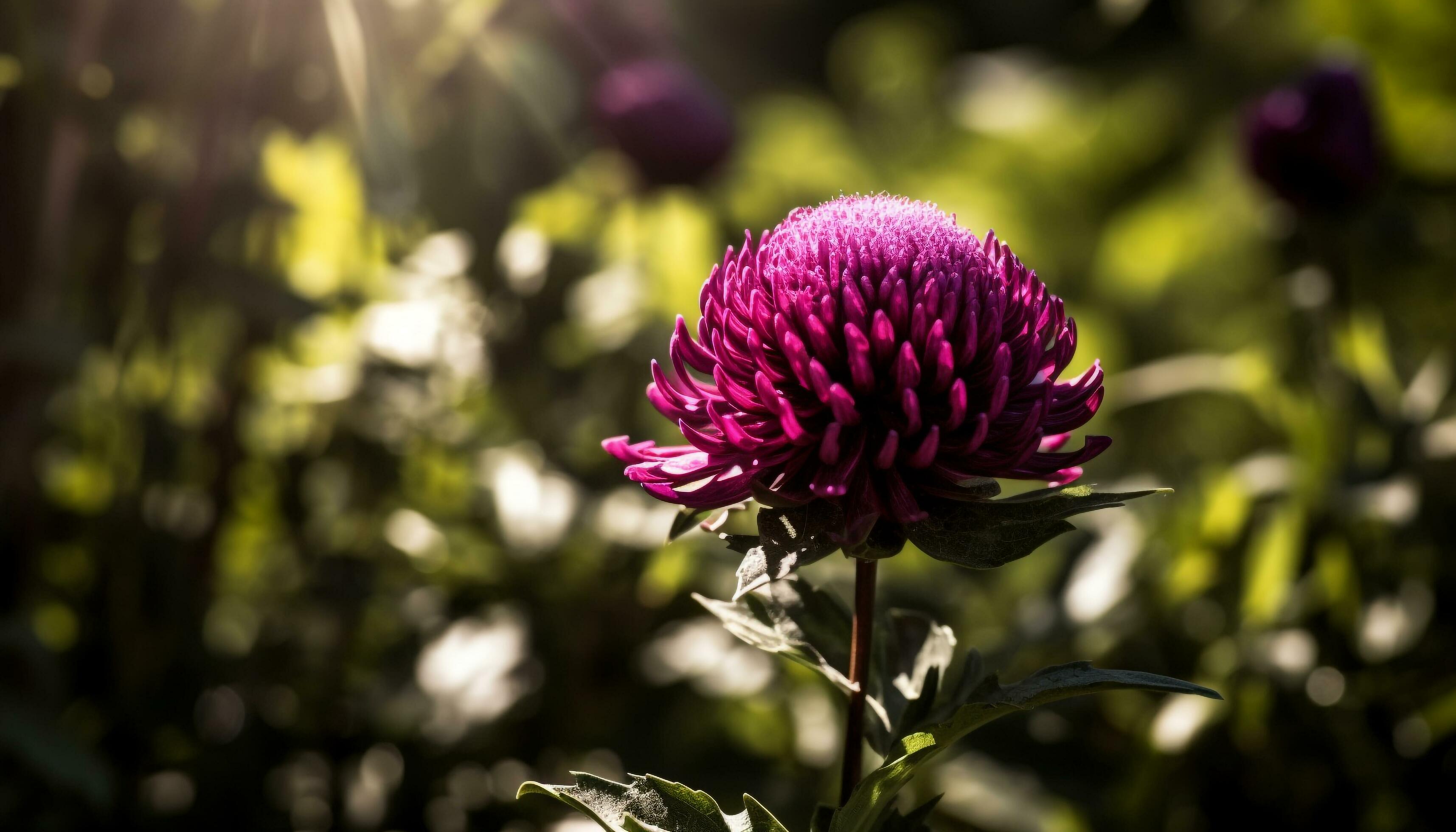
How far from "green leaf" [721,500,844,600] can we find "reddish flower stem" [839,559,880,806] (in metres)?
0.03

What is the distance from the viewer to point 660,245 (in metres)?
2.07

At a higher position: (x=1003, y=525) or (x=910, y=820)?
(x=1003, y=525)

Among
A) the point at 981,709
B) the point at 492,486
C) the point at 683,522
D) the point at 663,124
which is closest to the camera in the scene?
the point at 981,709

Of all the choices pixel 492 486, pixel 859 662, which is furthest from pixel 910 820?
pixel 492 486

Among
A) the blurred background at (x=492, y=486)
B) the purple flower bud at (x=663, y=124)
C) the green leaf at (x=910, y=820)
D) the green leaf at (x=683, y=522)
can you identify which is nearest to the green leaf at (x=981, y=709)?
the green leaf at (x=910, y=820)

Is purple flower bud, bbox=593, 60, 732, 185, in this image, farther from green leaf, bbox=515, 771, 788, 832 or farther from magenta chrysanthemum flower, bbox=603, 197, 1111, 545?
green leaf, bbox=515, 771, 788, 832

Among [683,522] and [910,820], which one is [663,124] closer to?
[683,522]

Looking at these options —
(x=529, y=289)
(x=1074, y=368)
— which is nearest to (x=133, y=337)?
(x=529, y=289)

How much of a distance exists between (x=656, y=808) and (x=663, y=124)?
1.22 m

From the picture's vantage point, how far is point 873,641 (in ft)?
2.54

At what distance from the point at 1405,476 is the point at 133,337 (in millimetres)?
1754

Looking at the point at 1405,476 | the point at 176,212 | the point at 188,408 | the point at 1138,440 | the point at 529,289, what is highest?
the point at 176,212

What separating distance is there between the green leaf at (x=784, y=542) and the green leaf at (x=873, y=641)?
0.05 m

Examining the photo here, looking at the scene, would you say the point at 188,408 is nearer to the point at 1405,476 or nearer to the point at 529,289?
the point at 529,289
